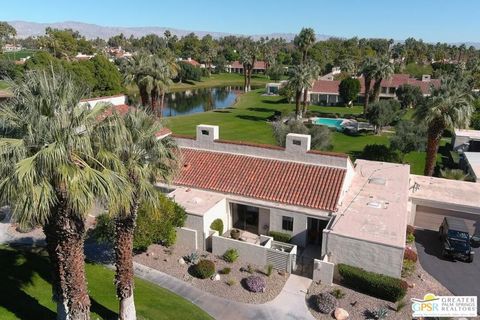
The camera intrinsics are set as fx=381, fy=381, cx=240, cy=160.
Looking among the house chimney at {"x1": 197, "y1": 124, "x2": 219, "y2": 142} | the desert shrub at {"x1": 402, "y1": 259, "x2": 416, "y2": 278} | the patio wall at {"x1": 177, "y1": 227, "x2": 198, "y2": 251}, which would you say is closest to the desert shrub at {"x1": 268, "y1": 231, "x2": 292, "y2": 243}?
the patio wall at {"x1": 177, "y1": 227, "x2": 198, "y2": 251}

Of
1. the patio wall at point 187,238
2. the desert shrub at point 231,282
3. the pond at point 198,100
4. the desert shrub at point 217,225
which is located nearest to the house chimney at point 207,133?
the desert shrub at point 217,225

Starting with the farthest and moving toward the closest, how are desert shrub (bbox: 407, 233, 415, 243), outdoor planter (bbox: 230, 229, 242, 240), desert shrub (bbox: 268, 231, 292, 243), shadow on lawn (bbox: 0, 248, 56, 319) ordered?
outdoor planter (bbox: 230, 229, 242, 240) → desert shrub (bbox: 407, 233, 415, 243) → desert shrub (bbox: 268, 231, 292, 243) → shadow on lawn (bbox: 0, 248, 56, 319)

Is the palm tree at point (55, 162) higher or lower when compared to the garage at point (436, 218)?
higher

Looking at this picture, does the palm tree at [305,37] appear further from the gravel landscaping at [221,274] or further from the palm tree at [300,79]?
the gravel landscaping at [221,274]

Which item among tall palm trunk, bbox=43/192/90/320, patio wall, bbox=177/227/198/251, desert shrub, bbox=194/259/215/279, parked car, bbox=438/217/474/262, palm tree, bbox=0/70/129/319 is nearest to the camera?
palm tree, bbox=0/70/129/319

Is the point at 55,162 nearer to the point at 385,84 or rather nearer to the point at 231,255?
the point at 231,255

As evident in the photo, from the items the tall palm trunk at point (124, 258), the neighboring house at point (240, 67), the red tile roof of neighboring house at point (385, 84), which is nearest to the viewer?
→ the tall palm trunk at point (124, 258)

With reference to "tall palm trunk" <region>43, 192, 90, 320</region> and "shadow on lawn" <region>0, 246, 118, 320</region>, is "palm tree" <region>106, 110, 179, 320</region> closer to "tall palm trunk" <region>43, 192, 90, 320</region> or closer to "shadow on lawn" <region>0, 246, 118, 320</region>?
"tall palm trunk" <region>43, 192, 90, 320</region>

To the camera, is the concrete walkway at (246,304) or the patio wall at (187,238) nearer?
the concrete walkway at (246,304)
